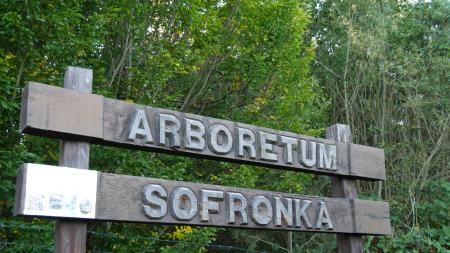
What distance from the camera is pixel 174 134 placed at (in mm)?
3994

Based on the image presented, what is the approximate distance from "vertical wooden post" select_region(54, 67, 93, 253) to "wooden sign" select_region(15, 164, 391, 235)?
93mm

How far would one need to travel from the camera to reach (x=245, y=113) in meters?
9.96

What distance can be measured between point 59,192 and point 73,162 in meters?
0.26

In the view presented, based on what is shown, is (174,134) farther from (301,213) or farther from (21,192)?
(301,213)

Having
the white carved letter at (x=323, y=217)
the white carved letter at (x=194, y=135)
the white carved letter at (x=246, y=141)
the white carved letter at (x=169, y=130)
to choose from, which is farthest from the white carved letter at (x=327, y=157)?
the white carved letter at (x=169, y=130)

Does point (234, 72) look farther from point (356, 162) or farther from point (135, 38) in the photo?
point (356, 162)

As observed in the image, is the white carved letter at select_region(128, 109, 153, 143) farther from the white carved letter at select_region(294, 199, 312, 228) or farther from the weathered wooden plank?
the white carved letter at select_region(294, 199, 312, 228)

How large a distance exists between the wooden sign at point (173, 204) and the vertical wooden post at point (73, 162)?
9 cm

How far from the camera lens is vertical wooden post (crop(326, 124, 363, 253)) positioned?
500 cm

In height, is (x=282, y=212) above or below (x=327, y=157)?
below

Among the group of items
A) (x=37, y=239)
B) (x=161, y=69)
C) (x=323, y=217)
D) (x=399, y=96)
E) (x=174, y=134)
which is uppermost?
(x=399, y=96)

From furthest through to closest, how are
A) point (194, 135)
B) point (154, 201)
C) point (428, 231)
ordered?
1. point (428, 231)
2. point (194, 135)
3. point (154, 201)

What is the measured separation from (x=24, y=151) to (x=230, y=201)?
3223mm

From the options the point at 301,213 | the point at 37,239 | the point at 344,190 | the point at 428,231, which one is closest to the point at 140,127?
the point at 301,213
